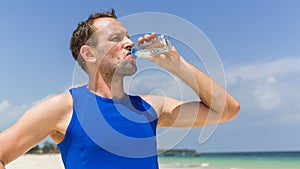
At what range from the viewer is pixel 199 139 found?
3.12 m

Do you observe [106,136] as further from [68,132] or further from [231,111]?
[231,111]

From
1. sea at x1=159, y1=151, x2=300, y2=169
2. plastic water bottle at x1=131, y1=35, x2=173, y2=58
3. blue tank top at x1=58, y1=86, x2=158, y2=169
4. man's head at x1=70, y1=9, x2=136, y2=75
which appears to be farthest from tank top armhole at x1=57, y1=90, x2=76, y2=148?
sea at x1=159, y1=151, x2=300, y2=169

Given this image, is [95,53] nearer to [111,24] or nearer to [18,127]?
[111,24]

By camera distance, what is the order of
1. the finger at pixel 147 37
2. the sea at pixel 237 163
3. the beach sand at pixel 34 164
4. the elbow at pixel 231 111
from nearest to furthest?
the finger at pixel 147 37 < the elbow at pixel 231 111 < the beach sand at pixel 34 164 < the sea at pixel 237 163

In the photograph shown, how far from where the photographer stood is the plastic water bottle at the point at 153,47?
2.79m

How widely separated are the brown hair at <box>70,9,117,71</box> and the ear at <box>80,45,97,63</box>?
0.03 m

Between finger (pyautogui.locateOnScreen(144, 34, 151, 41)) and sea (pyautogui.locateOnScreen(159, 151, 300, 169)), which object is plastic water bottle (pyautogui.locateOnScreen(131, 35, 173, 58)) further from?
sea (pyautogui.locateOnScreen(159, 151, 300, 169))

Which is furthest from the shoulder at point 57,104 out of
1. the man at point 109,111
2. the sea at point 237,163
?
the sea at point 237,163

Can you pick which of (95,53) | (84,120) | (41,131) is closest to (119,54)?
(95,53)

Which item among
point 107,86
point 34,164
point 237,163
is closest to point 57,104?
point 107,86

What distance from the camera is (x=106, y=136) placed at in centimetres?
260

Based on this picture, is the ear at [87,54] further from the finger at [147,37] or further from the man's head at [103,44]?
the finger at [147,37]

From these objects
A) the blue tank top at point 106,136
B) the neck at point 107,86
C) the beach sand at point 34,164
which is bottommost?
the beach sand at point 34,164

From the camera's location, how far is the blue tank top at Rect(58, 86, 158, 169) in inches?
99.7
